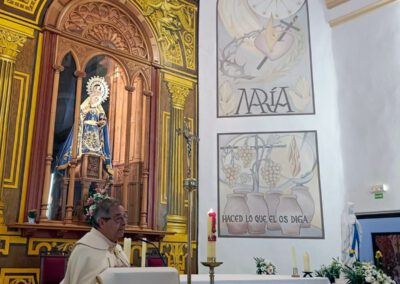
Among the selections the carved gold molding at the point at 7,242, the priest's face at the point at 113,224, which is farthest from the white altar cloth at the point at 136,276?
the carved gold molding at the point at 7,242

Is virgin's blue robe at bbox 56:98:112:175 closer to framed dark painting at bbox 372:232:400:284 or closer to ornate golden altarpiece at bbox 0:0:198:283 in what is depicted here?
ornate golden altarpiece at bbox 0:0:198:283

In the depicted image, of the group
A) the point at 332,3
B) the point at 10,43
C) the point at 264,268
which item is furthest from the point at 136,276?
the point at 332,3

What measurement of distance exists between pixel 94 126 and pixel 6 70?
1644 millimetres

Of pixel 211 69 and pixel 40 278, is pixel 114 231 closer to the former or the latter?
pixel 40 278

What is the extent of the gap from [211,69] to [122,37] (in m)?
1.90

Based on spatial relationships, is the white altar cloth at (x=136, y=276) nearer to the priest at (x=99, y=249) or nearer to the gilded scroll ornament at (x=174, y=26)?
the priest at (x=99, y=249)

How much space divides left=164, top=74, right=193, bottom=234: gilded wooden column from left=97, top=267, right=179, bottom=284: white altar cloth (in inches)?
225

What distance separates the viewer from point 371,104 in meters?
7.66

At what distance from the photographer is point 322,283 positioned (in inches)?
191

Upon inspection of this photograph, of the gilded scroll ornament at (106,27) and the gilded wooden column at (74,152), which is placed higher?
the gilded scroll ornament at (106,27)

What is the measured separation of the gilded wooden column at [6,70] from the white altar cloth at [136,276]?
4.57 meters

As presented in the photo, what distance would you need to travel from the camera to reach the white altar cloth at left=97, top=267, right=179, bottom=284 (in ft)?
6.53

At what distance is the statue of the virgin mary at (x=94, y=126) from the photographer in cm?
712

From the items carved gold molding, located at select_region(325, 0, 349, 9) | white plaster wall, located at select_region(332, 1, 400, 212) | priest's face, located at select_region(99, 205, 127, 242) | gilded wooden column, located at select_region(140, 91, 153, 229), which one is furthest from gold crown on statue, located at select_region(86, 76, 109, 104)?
priest's face, located at select_region(99, 205, 127, 242)
